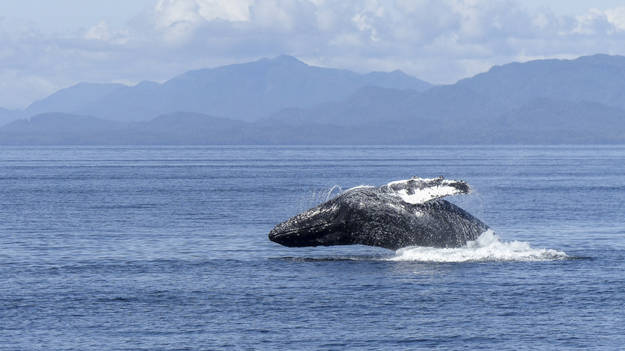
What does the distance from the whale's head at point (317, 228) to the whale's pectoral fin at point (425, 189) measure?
6.47 ft

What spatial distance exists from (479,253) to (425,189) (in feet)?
11.9

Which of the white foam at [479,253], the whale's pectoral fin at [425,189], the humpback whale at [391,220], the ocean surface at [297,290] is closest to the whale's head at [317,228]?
the humpback whale at [391,220]

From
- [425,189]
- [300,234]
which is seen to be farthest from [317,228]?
[425,189]

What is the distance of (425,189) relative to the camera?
35.7m

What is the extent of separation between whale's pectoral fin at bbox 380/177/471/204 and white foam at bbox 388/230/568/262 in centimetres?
214

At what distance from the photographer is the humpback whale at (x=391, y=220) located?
119ft

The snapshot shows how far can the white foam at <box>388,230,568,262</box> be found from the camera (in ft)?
120

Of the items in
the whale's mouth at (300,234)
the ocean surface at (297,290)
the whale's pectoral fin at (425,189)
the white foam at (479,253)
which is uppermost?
the whale's pectoral fin at (425,189)

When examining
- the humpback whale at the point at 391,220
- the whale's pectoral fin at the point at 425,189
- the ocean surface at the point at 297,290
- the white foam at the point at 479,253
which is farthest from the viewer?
the white foam at the point at 479,253

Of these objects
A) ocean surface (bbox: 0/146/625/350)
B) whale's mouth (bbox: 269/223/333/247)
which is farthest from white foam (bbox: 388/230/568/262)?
whale's mouth (bbox: 269/223/333/247)

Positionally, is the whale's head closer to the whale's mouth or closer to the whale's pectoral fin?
the whale's mouth

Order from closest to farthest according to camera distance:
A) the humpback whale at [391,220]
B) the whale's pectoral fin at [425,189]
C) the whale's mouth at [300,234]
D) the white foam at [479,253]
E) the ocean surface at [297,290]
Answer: the ocean surface at [297,290], the whale's pectoral fin at [425,189], the humpback whale at [391,220], the white foam at [479,253], the whale's mouth at [300,234]

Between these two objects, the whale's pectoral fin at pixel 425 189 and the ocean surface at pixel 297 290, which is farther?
the whale's pectoral fin at pixel 425 189

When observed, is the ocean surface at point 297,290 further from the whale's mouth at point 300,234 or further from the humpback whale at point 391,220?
the whale's mouth at point 300,234
